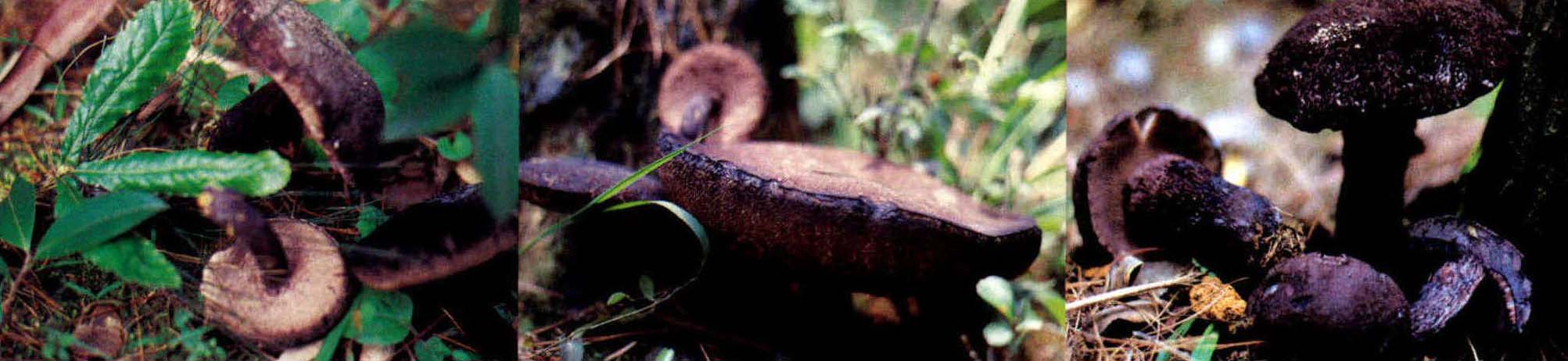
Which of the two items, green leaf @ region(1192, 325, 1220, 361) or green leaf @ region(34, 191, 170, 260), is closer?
green leaf @ region(34, 191, 170, 260)

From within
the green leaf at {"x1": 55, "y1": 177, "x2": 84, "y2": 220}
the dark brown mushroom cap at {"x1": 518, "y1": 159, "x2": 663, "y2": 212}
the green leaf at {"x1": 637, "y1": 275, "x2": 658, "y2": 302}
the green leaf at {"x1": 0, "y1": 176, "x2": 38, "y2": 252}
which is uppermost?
the green leaf at {"x1": 55, "y1": 177, "x2": 84, "y2": 220}

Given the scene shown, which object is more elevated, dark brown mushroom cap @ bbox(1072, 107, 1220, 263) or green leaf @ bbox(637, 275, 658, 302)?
dark brown mushroom cap @ bbox(1072, 107, 1220, 263)

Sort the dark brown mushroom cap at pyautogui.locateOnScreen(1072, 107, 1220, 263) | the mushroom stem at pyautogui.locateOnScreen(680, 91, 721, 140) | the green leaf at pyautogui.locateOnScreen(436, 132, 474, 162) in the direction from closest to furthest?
the green leaf at pyautogui.locateOnScreen(436, 132, 474, 162) < the dark brown mushroom cap at pyautogui.locateOnScreen(1072, 107, 1220, 263) < the mushroom stem at pyautogui.locateOnScreen(680, 91, 721, 140)

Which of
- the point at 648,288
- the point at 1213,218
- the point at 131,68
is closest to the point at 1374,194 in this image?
the point at 1213,218

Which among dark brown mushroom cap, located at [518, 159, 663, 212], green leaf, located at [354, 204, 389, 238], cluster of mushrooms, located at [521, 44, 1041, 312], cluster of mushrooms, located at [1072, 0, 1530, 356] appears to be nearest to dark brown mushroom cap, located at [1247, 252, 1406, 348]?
cluster of mushrooms, located at [1072, 0, 1530, 356]

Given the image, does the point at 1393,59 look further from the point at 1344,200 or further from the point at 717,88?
the point at 717,88

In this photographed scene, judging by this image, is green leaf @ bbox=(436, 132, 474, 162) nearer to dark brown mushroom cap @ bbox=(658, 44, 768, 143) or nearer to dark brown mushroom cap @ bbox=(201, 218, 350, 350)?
dark brown mushroom cap @ bbox=(201, 218, 350, 350)

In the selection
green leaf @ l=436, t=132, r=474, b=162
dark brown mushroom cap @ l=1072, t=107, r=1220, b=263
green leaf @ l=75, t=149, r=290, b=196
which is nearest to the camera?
green leaf @ l=75, t=149, r=290, b=196
